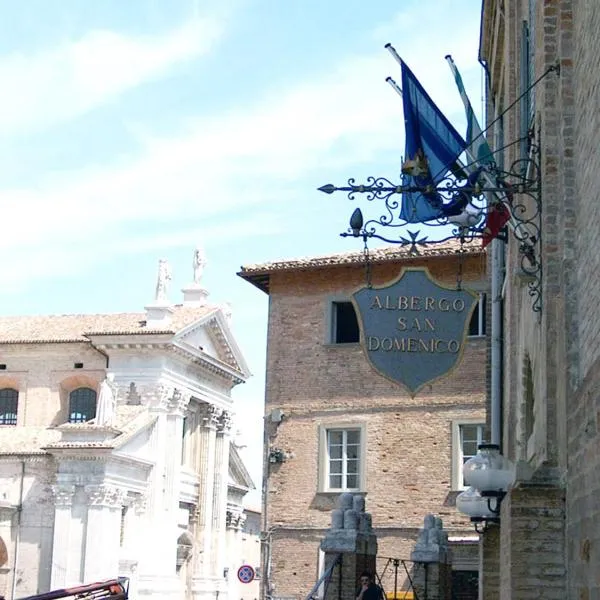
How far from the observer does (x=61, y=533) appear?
39.4m

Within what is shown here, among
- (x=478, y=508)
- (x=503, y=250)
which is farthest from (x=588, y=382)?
(x=503, y=250)

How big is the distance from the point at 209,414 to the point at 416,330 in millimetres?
35724

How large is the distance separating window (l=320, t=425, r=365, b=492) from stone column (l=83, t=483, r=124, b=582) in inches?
476

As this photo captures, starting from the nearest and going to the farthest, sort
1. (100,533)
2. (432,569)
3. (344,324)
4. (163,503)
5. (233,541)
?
(432,569)
(344,324)
(100,533)
(163,503)
(233,541)

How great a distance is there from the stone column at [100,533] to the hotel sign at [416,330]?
2415 cm

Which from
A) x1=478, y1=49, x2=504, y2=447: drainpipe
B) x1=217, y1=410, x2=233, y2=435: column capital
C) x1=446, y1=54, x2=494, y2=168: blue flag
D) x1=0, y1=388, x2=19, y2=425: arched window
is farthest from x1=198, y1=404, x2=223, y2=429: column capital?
x1=446, y1=54, x2=494, y2=168: blue flag

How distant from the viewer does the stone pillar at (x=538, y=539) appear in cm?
796

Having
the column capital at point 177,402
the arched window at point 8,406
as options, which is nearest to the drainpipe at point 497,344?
the column capital at point 177,402

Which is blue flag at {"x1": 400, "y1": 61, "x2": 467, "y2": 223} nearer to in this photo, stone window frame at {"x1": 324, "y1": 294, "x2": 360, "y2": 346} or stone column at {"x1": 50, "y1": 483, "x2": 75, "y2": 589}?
stone window frame at {"x1": 324, "y1": 294, "x2": 360, "y2": 346}

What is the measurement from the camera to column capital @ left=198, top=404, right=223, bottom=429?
4859 centimetres

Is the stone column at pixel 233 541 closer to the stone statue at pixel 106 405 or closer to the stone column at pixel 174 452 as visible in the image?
the stone column at pixel 174 452

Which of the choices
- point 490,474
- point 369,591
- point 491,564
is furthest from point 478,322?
point 490,474

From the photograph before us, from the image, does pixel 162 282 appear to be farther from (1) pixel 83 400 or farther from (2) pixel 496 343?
(2) pixel 496 343

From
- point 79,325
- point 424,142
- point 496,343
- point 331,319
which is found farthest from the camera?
point 79,325
